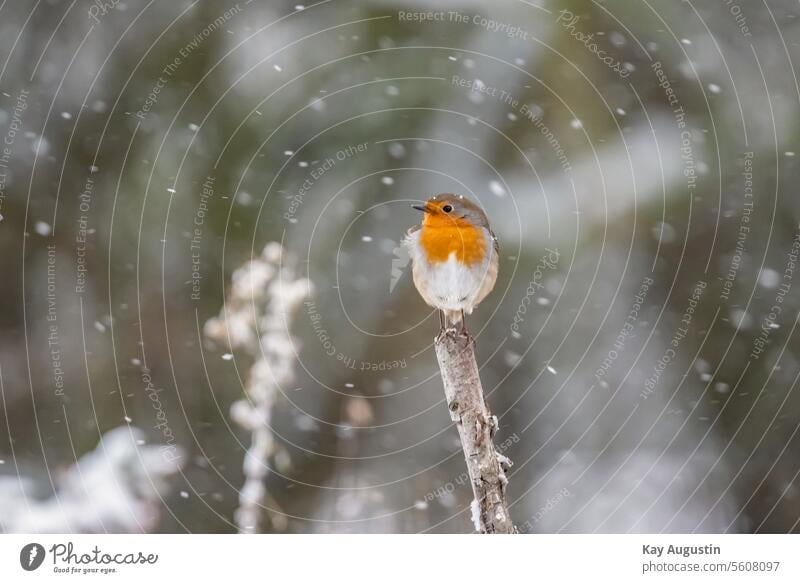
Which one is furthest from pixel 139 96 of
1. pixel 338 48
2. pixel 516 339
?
pixel 516 339

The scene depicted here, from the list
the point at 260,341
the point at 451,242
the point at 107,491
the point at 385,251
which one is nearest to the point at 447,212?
the point at 451,242

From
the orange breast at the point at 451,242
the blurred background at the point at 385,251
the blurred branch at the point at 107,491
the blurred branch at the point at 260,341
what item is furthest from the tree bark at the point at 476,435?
the blurred branch at the point at 107,491

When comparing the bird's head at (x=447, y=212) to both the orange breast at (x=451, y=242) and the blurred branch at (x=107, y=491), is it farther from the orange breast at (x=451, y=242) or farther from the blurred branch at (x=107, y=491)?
the blurred branch at (x=107, y=491)

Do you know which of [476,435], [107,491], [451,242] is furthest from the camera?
[107,491]

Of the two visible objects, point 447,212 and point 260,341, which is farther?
point 260,341

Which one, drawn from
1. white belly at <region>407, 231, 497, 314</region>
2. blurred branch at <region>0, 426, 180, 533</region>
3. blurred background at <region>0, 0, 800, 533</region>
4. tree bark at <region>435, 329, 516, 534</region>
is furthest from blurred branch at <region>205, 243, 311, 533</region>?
tree bark at <region>435, 329, 516, 534</region>

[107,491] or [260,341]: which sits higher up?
[260,341]

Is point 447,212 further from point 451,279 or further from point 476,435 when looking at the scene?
point 476,435

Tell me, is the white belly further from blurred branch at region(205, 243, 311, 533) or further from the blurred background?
blurred branch at region(205, 243, 311, 533)
